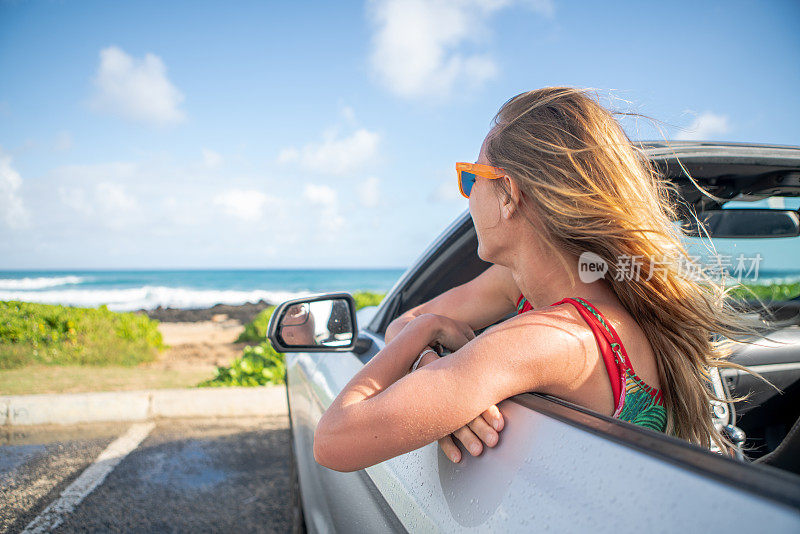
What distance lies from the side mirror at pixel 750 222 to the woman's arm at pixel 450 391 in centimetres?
192

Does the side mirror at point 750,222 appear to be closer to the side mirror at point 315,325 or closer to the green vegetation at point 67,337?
the side mirror at point 315,325

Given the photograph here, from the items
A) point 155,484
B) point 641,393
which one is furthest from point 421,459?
point 155,484

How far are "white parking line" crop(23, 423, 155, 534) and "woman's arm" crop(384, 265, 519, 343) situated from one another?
116 inches

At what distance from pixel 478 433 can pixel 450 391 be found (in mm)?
114

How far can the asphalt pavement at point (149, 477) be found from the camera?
3.29m

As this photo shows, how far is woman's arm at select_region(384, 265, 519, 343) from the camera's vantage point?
2086 millimetres

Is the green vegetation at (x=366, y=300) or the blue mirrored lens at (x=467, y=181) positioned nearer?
the blue mirrored lens at (x=467, y=181)

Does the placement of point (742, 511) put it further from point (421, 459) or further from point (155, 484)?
point (155, 484)

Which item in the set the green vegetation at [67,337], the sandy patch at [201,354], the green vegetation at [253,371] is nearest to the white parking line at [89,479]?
the green vegetation at [253,371]

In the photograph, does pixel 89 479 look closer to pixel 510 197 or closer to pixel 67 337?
pixel 510 197

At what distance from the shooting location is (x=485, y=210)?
152 centimetres

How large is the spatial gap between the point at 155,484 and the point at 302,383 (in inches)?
82.0

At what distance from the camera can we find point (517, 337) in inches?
40.9

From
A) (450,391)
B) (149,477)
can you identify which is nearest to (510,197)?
(450,391)
